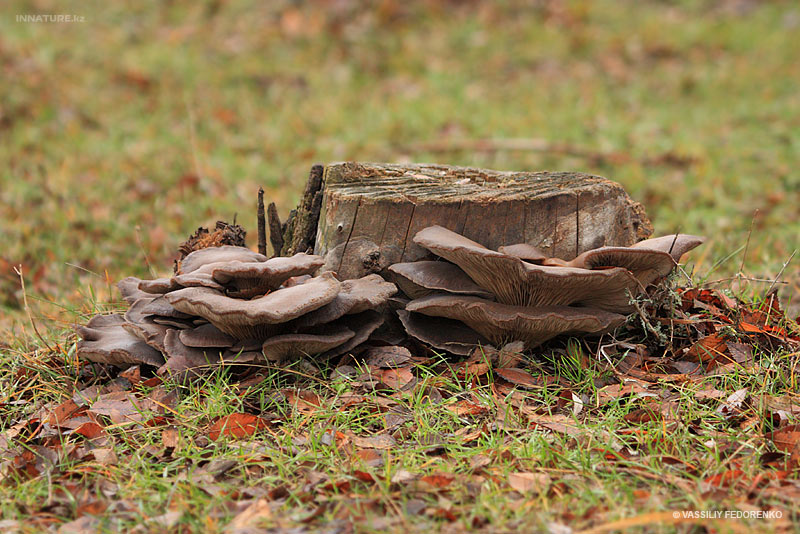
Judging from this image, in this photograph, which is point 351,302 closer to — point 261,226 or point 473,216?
point 473,216

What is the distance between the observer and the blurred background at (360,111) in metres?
6.24

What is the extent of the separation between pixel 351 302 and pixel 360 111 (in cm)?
662

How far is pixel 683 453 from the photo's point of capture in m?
2.61

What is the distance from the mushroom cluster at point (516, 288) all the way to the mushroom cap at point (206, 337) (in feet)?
2.42

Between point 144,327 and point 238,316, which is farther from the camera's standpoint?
point 144,327

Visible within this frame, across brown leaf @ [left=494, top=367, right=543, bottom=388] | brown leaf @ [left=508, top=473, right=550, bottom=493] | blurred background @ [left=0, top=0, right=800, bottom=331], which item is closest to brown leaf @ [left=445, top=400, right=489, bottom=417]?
brown leaf @ [left=494, top=367, right=543, bottom=388]

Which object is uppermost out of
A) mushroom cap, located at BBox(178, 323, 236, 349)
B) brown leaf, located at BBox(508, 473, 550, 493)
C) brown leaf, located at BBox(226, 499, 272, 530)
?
mushroom cap, located at BBox(178, 323, 236, 349)

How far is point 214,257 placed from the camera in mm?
3301

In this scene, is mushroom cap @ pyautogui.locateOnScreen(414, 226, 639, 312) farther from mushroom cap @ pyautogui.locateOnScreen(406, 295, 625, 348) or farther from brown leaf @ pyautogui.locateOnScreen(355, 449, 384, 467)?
brown leaf @ pyautogui.locateOnScreen(355, 449, 384, 467)

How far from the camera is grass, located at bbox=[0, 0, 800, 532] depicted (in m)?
2.44

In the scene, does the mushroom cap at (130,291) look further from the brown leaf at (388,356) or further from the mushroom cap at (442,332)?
the mushroom cap at (442,332)

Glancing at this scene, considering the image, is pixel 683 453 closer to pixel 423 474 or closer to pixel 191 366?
pixel 423 474
